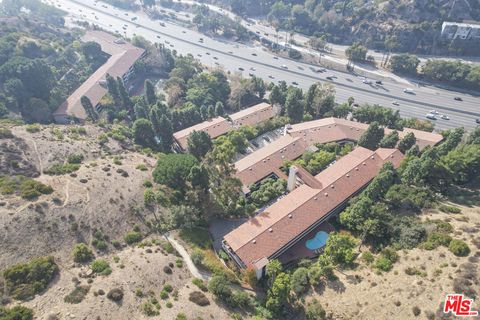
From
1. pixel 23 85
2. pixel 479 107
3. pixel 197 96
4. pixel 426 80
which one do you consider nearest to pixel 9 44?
pixel 23 85

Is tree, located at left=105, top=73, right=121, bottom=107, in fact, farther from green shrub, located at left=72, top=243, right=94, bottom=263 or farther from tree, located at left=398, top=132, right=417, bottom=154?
tree, located at left=398, top=132, right=417, bottom=154

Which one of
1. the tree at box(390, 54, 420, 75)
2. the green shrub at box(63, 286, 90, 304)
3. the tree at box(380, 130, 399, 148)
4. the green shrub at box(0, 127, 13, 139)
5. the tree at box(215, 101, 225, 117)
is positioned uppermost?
the tree at box(390, 54, 420, 75)

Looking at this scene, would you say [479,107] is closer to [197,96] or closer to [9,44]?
[197,96]

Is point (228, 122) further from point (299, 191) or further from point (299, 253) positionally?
point (299, 253)

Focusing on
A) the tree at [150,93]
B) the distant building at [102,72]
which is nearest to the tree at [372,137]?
the tree at [150,93]

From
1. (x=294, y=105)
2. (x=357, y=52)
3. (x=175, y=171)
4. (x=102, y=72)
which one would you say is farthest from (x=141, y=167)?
(x=357, y=52)

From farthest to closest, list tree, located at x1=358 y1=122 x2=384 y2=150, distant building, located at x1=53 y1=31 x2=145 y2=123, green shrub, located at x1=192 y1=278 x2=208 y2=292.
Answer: distant building, located at x1=53 y1=31 x2=145 y2=123 → tree, located at x1=358 y1=122 x2=384 y2=150 → green shrub, located at x1=192 y1=278 x2=208 y2=292

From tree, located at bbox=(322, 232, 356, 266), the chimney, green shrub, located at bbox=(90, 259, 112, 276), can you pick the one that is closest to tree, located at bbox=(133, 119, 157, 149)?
the chimney
